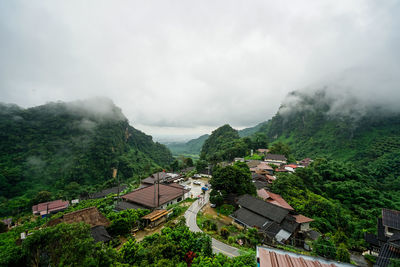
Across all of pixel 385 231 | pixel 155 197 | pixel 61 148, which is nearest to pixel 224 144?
pixel 155 197

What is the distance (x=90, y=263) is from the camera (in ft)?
23.0

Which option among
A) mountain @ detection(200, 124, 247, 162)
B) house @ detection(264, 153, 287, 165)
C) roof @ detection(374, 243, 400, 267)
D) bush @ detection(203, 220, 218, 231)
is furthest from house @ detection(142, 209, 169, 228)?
house @ detection(264, 153, 287, 165)

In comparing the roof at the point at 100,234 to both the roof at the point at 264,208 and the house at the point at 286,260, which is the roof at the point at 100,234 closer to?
the house at the point at 286,260

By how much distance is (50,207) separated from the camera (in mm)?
38000

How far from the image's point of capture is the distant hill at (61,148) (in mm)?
52281

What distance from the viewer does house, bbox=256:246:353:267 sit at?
664 cm

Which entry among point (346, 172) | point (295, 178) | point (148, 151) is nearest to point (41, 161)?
point (148, 151)

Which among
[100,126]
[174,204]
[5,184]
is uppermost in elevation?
[100,126]

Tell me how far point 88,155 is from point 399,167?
118254mm

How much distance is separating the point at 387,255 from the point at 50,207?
59.3 meters

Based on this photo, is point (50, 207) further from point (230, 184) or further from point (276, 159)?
point (276, 159)

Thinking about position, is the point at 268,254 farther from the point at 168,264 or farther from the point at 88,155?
the point at 88,155

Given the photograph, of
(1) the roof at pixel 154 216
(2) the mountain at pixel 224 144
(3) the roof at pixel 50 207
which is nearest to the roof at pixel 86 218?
(1) the roof at pixel 154 216

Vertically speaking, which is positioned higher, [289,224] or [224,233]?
[224,233]
